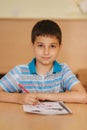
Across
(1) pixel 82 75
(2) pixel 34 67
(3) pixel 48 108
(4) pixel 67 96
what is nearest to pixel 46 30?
(2) pixel 34 67

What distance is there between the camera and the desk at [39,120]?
1061 millimetres

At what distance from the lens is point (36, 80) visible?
5.26 feet

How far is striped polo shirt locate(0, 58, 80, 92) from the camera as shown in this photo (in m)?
1.60

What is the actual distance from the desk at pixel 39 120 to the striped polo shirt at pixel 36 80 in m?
0.29

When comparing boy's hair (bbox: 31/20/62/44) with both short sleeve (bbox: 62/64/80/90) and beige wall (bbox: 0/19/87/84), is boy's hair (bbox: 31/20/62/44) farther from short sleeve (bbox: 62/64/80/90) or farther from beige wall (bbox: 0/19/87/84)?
beige wall (bbox: 0/19/87/84)

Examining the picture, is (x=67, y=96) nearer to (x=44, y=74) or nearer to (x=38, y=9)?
(x=44, y=74)

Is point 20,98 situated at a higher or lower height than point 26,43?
lower

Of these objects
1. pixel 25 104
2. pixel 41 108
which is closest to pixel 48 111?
pixel 41 108

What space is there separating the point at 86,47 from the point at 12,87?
1.28 metres

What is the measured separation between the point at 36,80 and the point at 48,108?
0.35m

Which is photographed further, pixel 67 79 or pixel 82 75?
pixel 82 75

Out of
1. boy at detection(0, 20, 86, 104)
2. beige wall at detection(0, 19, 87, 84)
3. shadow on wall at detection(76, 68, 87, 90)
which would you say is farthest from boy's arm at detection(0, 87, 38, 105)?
shadow on wall at detection(76, 68, 87, 90)

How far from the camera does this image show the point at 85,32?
107 inches

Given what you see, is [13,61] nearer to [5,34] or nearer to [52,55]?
[5,34]
